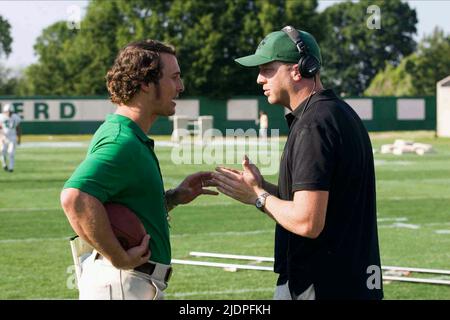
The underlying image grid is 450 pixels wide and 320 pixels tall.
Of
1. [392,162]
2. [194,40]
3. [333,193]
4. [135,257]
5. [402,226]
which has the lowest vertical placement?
[392,162]

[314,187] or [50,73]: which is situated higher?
[314,187]

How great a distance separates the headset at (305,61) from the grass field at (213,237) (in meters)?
4.34

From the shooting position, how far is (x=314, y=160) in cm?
399

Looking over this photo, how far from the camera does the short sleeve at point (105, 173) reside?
12.9ft

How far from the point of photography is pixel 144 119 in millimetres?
4262

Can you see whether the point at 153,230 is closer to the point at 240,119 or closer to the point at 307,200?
the point at 307,200

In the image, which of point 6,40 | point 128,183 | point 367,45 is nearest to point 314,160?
point 128,183

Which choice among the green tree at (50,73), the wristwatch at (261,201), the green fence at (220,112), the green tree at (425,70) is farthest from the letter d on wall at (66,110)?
the wristwatch at (261,201)

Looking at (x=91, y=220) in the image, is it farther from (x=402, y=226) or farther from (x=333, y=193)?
(x=402, y=226)

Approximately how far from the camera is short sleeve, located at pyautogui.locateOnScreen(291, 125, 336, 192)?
3982mm

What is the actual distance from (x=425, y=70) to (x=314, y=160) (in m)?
75.2

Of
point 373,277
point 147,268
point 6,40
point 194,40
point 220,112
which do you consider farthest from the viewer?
point 6,40

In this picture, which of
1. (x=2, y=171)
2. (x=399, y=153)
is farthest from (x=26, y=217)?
(x=399, y=153)

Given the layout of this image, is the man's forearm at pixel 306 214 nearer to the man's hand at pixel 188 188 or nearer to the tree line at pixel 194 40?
the man's hand at pixel 188 188
